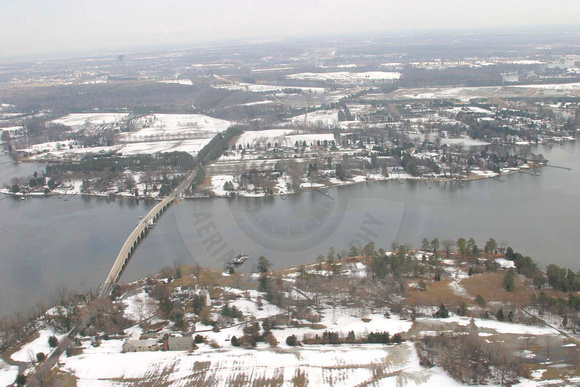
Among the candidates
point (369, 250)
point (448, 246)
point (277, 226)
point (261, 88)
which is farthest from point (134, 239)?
point (261, 88)

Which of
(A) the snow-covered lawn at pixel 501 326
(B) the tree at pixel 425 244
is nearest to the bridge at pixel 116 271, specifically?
(A) the snow-covered lawn at pixel 501 326

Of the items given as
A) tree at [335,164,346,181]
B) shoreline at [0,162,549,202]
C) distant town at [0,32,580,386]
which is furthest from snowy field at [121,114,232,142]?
tree at [335,164,346,181]

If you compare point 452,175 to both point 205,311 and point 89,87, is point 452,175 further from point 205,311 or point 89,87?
point 89,87

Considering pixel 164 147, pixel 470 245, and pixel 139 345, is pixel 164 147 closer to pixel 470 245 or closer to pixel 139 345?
pixel 470 245

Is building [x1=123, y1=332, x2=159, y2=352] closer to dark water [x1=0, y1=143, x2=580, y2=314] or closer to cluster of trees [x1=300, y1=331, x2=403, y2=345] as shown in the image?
cluster of trees [x1=300, y1=331, x2=403, y2=345]

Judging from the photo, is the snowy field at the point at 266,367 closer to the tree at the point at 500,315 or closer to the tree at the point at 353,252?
the tree at the point at 500,315

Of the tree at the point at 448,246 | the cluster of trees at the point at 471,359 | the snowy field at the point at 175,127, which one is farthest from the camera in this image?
the snowy field at the point at 175,127
